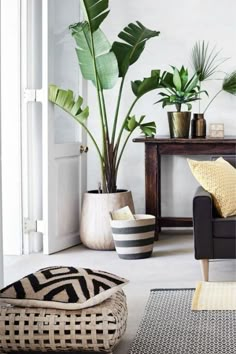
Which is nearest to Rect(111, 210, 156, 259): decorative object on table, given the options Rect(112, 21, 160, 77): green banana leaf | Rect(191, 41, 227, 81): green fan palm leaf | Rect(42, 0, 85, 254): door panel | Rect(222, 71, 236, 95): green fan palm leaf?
Rect(42, 0, 85, 254): door panel

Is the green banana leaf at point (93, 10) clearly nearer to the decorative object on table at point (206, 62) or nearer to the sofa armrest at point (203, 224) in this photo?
the decorative object on table at point (206, 62)

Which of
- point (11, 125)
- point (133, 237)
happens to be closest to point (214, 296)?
point (133, 237)

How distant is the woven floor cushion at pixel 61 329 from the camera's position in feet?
9.27

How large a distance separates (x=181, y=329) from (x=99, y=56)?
8.42ft

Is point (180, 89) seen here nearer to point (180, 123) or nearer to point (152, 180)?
point (180, 123)

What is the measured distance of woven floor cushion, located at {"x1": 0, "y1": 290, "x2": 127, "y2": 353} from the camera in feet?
9.27

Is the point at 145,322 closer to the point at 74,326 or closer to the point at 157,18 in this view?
the point at 74,326

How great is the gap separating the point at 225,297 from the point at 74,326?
4.10ft

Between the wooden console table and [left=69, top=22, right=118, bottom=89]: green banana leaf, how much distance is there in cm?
58

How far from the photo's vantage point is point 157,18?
609cm

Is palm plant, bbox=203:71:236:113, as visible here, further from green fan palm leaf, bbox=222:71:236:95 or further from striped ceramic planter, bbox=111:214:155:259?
striped ceramic planter, bbox=111:214:155:259

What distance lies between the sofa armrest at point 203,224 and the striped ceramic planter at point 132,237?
85 cm

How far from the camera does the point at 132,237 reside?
4.94 m

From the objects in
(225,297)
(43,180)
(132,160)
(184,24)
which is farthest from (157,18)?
(225,297)
